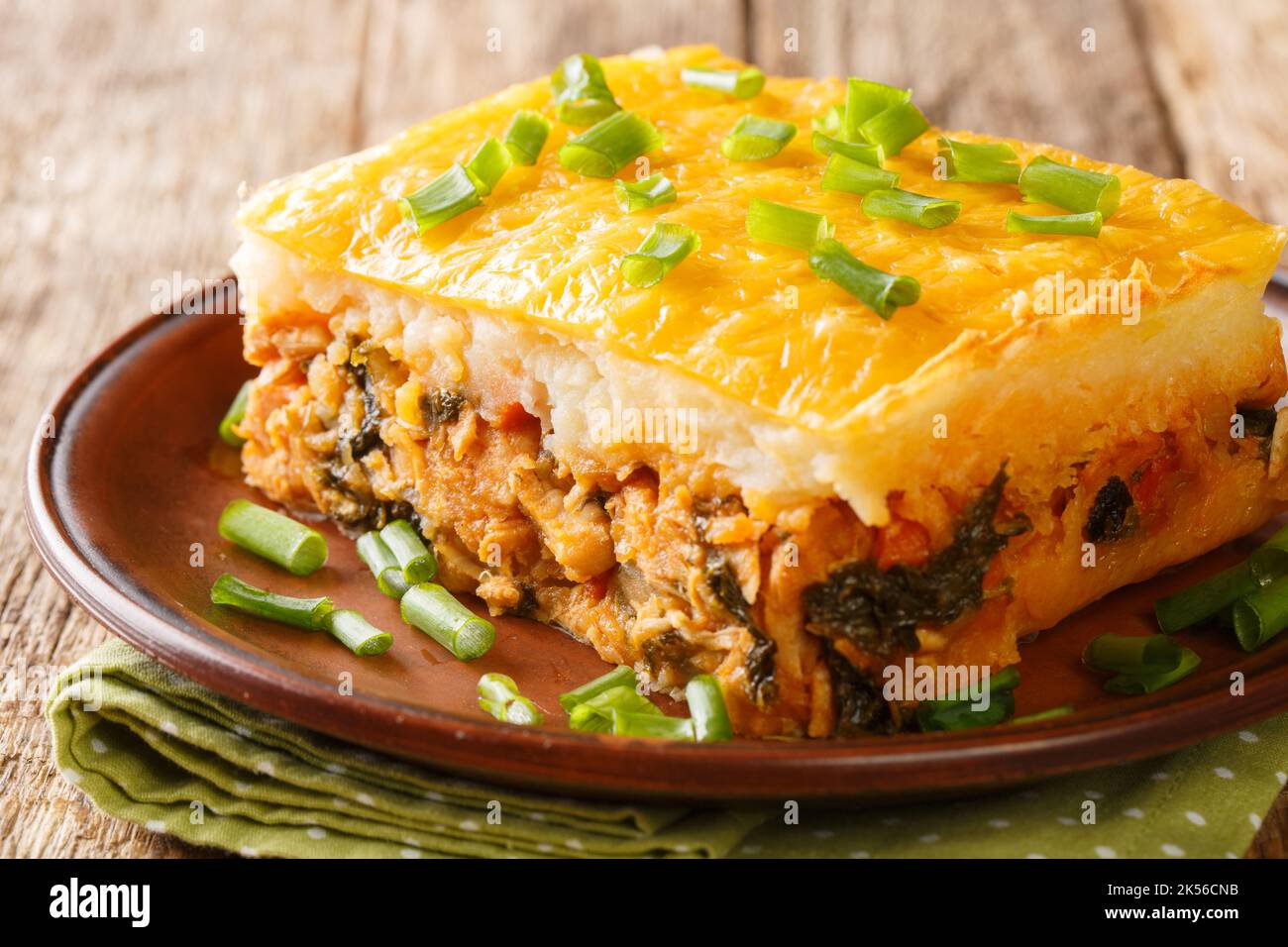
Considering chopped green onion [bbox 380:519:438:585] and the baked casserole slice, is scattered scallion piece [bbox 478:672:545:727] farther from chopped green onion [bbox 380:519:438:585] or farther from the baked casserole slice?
chopped green onion [bbox 380:519:438:585]

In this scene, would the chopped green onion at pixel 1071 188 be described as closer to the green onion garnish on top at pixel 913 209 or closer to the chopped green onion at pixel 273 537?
the green onion garnish on top at pixel 913 209

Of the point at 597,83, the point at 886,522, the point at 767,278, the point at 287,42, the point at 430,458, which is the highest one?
the point at 287,42

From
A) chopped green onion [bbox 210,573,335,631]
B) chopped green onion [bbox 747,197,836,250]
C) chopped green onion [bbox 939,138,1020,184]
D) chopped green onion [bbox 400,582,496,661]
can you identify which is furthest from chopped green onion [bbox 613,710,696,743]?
chopped green onion [bbox 939,138,1020,184]

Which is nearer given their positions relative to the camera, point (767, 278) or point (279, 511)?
point (767, 278)

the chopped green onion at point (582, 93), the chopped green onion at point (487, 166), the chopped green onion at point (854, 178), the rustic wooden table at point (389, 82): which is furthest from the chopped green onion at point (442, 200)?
the rustic wooden table at point (389, 82)

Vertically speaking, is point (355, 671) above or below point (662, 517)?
below

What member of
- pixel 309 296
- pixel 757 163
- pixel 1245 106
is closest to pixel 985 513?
pixel 757 163

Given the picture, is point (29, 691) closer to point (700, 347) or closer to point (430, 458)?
point (430, 458)

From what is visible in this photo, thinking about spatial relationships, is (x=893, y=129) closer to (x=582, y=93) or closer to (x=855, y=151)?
(x=855, y=151)
